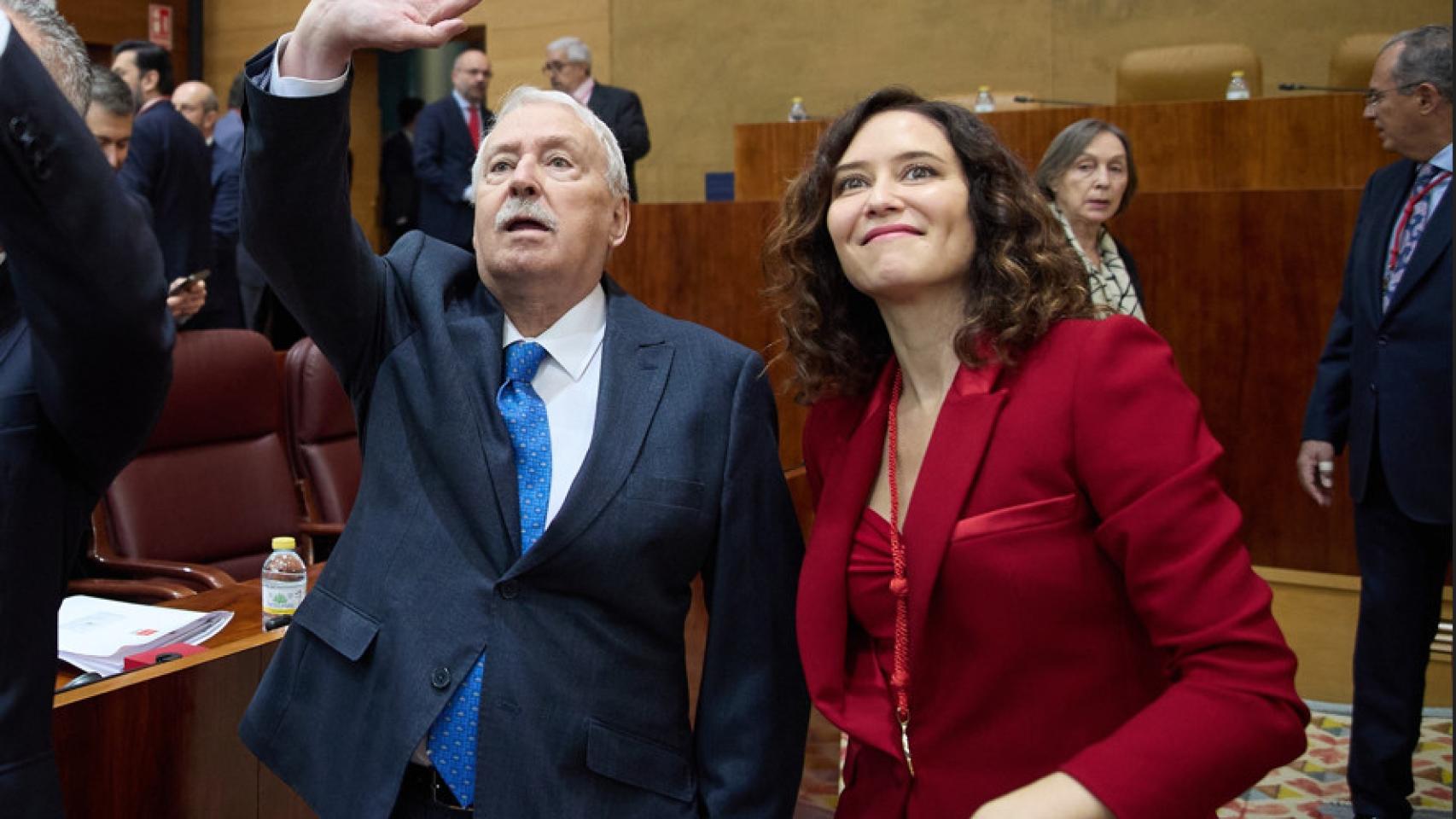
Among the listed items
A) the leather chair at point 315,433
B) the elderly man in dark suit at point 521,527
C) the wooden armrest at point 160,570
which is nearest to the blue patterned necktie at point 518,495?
the elderly man in dark suit at point 521,527

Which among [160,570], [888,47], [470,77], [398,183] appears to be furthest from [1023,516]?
[398,183]

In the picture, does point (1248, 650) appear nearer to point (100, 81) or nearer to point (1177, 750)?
point (1177, 750)

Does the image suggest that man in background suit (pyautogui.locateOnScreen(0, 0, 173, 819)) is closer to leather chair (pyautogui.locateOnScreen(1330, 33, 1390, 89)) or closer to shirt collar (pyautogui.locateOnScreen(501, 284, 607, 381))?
shirt collar (pyautogui.locateOnScreen(501, 284, 607, 381))

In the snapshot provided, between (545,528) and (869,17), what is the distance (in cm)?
630

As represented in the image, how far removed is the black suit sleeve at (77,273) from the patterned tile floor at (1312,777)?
1653mm

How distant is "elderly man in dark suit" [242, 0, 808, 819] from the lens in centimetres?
130

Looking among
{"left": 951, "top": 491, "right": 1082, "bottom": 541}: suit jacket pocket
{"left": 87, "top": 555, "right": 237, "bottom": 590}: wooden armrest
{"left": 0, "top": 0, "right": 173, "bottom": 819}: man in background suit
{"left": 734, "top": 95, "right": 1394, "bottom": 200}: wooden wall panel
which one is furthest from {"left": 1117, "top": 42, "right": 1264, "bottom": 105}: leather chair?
{"left": 0, "top": 0, "right": 173, "bottom": 819}: man in background suit

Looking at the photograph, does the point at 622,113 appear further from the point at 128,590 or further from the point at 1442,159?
the point at 128,590

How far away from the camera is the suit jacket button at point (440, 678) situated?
4.25 ft

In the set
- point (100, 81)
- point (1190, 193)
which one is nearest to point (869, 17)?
point (1190, 193)

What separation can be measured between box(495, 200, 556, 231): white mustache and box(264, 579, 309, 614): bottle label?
0.74 meters

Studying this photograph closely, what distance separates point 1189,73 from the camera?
552 cm

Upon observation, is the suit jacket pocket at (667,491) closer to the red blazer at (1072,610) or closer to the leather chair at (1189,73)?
the red blazer at (1072,610)

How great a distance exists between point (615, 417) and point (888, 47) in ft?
20.1
